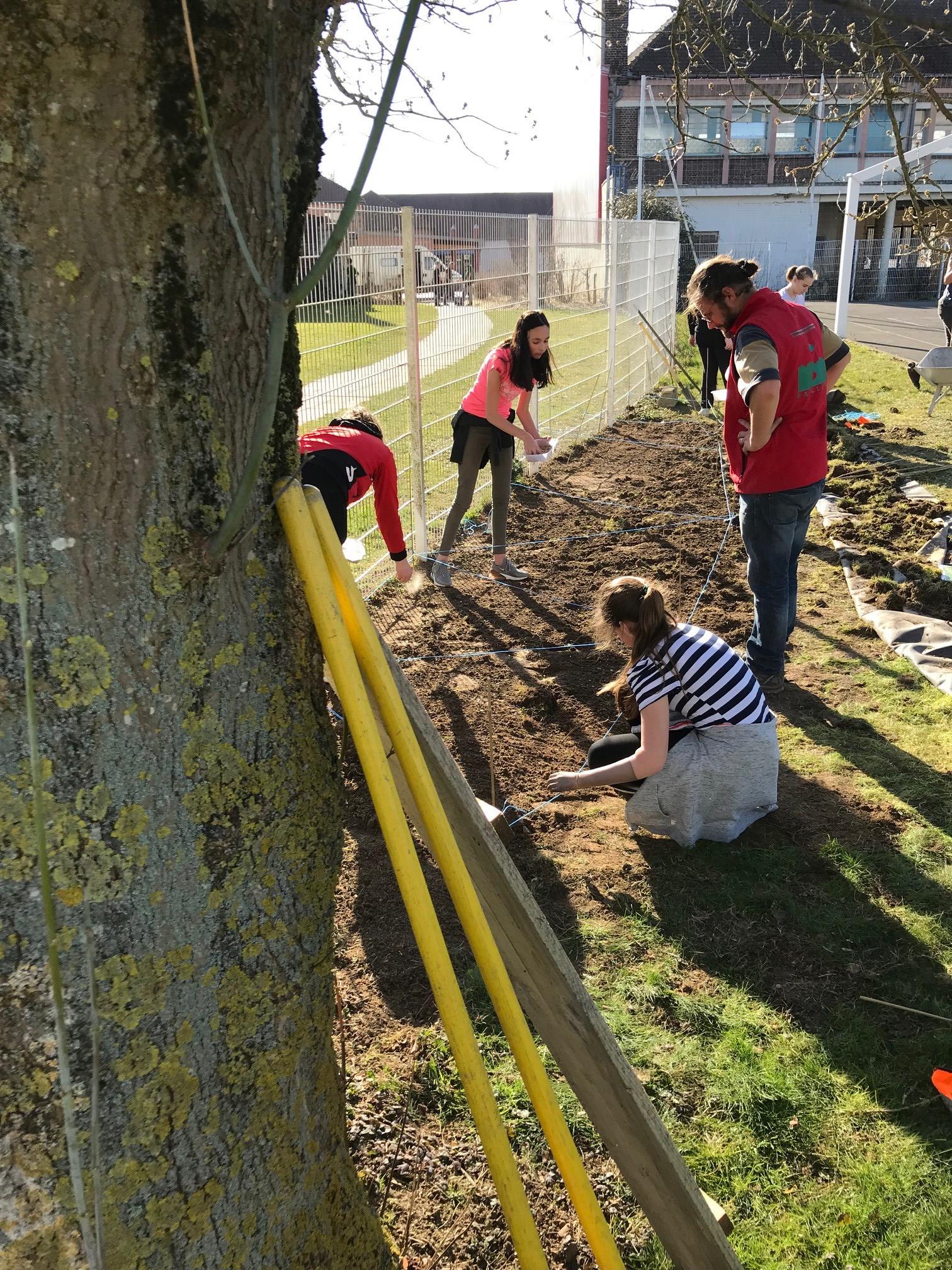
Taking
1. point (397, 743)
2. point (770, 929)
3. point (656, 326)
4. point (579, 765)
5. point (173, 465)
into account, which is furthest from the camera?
point (656, 326)

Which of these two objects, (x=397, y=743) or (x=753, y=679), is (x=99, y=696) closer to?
(x=397, y=743)

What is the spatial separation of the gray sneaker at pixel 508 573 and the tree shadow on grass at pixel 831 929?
116 inches

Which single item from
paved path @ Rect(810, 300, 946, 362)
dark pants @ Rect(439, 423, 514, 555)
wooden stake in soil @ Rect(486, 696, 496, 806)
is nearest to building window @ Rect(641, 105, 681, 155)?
paved path @ Rect(810, 300, 946, 362)

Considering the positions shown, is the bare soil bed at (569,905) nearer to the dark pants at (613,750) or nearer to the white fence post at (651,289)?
the dark pants at (613,750)

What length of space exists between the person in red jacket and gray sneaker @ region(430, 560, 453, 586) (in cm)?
184

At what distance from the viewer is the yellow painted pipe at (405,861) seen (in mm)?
1354

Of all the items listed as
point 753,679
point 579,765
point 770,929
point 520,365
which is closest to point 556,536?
point 520,365

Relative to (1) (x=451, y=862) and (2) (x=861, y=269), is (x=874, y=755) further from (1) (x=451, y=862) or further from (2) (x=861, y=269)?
(2) (x=861, y=269)

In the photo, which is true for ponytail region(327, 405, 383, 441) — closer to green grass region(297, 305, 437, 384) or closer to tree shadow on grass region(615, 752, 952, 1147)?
green grass region(297, 305, 437, 384)

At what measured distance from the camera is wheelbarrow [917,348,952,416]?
10.6 metres

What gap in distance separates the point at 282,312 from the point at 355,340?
14.9 feet

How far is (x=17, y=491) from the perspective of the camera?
1.07 metres

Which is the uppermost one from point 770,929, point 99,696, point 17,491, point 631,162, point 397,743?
point 631,162

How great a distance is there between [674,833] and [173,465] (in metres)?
2.69
